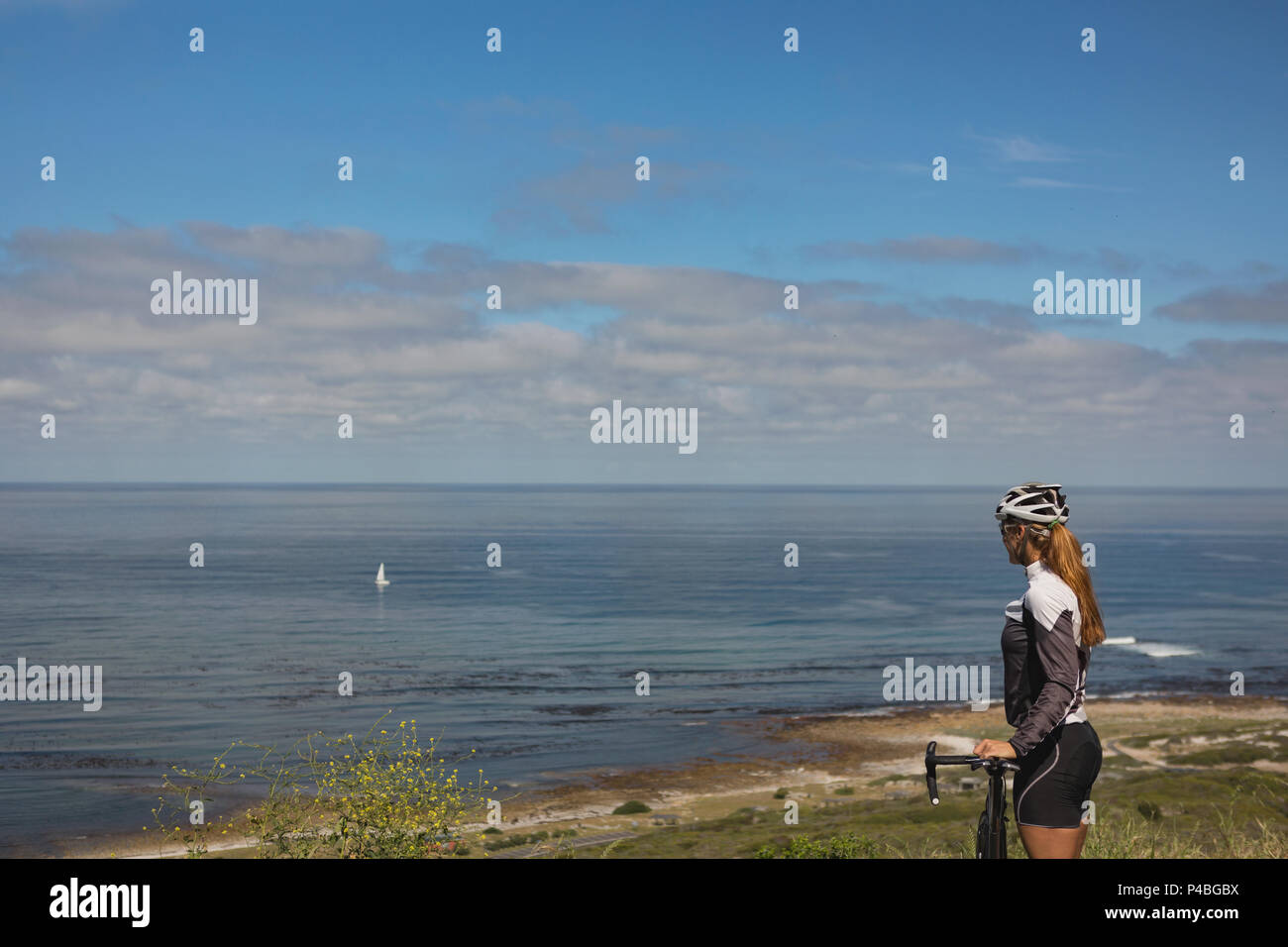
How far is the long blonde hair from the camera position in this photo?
5547mm

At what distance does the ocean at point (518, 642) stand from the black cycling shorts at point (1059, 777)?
24233 mm

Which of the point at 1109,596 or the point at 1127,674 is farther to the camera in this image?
the point at 1109,596

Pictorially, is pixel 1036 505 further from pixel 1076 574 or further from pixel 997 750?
pixel 997 750

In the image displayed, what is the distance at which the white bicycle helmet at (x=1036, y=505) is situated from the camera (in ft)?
18.7

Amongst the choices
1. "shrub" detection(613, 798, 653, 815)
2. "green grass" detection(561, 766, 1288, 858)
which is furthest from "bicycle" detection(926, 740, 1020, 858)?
"shrub" detection(613, 798, 653, 815)

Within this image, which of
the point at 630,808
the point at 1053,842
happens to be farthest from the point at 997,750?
the point at 630,808

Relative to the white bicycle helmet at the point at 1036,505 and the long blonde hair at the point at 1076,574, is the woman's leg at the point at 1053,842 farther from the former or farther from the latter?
the white bicycle helmet at the point at 1036,505

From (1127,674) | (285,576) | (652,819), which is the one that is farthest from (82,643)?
(1127,674)

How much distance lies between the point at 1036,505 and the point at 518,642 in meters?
53.5

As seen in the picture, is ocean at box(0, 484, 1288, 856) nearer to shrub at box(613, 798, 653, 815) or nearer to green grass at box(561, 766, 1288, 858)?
shrub at box(613, 798, 653, 815)

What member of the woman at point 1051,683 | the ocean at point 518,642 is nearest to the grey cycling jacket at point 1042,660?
the woman at point 1051,683

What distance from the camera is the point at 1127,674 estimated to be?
4812 centimetres
